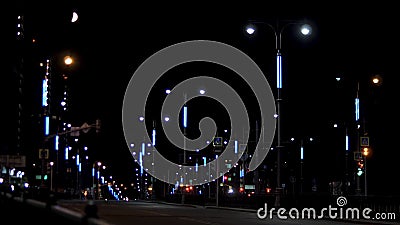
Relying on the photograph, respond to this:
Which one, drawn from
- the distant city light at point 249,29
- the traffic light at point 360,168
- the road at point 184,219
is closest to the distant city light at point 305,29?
the distant city light at point 249,29

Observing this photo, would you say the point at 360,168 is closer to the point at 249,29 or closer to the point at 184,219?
the point at 249,29

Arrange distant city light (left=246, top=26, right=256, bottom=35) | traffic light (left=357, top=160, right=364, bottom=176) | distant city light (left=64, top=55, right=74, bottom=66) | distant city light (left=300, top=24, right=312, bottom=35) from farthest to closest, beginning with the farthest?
traffic light (left=357, top=160, right=364, bottom=176) < distant city light (left=246, top=26, right=256, bottom=35) < distant city light (left=64, top=55, right=74, bottom=66) < distant city light (left=300, top=24, right=312, bottom=35)

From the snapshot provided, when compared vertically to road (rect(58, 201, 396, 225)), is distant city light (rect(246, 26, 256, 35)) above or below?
above

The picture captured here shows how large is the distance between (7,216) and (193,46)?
47153 millimetres

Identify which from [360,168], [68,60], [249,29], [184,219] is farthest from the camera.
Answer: [360,168]

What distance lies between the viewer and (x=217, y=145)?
5791 centimetres

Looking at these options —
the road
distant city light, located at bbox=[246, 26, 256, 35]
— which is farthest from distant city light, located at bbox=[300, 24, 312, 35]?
the road

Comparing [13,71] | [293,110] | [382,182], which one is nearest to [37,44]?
[13,71]

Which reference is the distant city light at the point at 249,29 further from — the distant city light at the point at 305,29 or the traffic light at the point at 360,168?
the traffic light at the point at 360,168

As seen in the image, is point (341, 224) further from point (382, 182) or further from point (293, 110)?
point (293, 110)

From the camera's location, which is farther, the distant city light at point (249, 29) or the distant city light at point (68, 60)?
the distant city light at point (249, 29)

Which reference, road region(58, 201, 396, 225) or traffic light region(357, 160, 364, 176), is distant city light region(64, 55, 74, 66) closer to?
road region(58, 201, 396, 225)

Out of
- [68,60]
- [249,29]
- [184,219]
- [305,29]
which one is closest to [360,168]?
[249,29]

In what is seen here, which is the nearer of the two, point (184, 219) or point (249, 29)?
point (184, 219)
